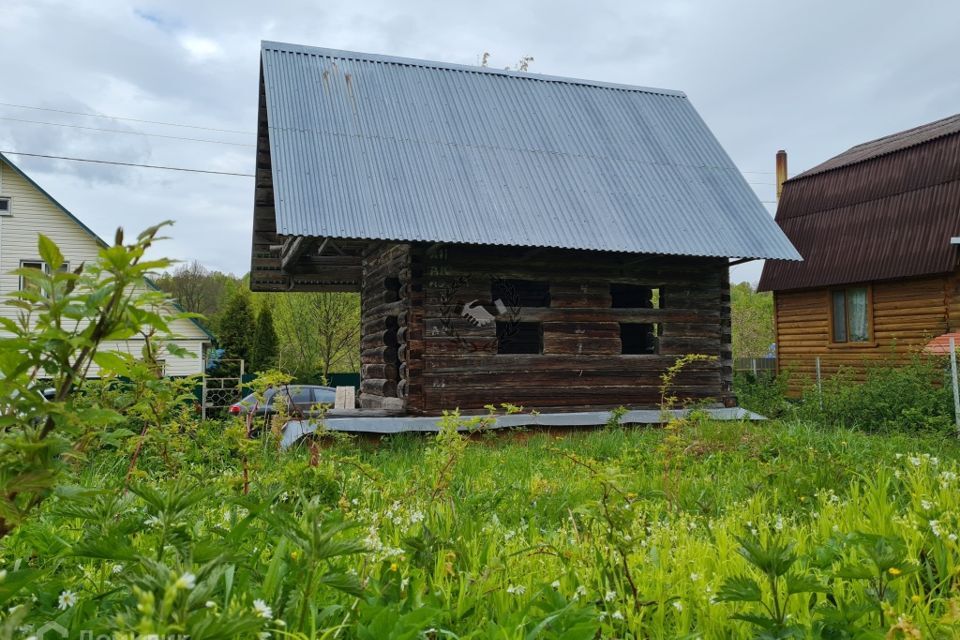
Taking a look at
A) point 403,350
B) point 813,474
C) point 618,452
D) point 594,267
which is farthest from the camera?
point 594,267

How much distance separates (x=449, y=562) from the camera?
8.35ft

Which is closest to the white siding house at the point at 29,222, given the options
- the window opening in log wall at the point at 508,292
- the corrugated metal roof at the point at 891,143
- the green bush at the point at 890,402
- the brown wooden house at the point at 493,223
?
the window opening in log wall at the point at 508,292

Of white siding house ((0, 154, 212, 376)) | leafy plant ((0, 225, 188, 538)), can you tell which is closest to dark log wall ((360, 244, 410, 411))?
leafy plant ((0, 225, 188, 538))

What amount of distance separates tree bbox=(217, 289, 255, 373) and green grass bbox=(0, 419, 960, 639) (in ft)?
69.6

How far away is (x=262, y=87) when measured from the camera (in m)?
12.8

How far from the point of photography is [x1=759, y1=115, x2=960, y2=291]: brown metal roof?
15977 mm

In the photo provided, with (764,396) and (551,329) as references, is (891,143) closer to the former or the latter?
(764,396)

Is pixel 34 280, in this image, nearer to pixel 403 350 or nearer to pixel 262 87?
pixel 403 350

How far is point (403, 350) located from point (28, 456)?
9532mm

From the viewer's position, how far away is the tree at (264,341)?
1013 inches

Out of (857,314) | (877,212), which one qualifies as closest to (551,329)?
(857,314)

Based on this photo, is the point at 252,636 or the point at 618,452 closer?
the point at 252,636

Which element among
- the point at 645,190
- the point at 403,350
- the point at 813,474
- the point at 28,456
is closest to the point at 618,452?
the point at 813,474

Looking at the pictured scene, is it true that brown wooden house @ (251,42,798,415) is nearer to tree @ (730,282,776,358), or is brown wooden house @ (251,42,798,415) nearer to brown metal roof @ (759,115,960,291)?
brown metal roof @ (759,115,960,291)
